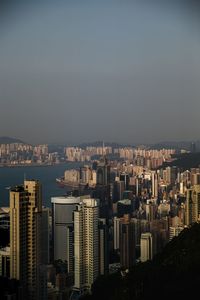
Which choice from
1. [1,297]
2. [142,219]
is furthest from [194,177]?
[1,297]

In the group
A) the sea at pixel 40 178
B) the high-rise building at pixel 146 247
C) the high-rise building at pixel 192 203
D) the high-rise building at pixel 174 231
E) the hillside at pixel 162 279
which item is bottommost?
the hillside at pixel 162 279

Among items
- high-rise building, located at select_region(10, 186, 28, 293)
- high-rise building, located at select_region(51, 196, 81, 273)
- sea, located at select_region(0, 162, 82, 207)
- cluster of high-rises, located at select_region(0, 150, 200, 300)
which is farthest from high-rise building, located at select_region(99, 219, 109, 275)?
high-rise building, located at select_region(10, 186, 28, 293)

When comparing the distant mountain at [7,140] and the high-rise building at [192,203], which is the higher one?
the distant mountain at [7,140]

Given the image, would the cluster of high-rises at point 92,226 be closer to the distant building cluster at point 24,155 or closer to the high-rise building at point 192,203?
the high-rise building at point 192,203

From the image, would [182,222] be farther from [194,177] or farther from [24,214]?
[24,214]

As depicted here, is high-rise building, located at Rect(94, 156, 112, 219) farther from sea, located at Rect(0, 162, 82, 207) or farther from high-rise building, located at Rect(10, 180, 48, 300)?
high-rise building, located at Rect(10, 180, 48, 300)

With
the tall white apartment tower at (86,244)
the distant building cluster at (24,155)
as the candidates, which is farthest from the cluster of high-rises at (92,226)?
the distant building cluster at (24,155)

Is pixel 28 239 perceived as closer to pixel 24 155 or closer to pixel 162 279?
pixel 24 155
